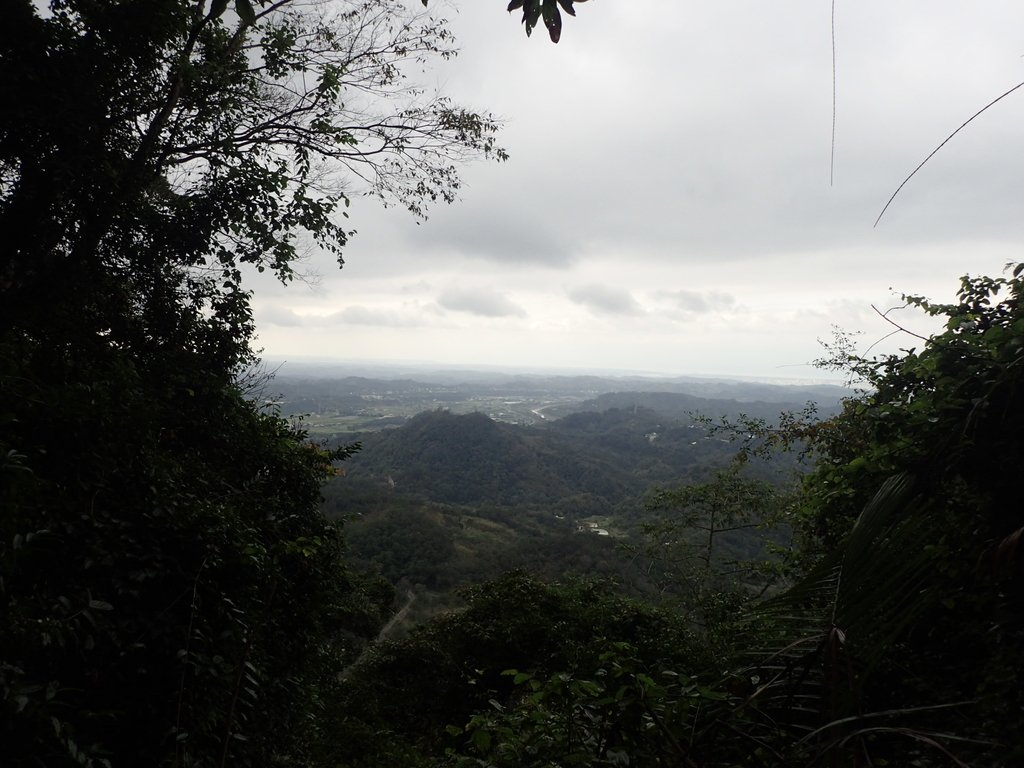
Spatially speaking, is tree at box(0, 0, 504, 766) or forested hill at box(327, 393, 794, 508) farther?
forested hill at box(327, 393, 794, 508)

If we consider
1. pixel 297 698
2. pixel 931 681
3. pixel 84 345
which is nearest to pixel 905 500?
pixel 931 681

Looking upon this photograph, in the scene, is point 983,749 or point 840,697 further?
point 983,749

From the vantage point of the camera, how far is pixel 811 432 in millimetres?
7652

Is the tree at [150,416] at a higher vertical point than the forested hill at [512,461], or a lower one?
higher

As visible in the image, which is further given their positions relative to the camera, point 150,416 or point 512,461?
point 512,461

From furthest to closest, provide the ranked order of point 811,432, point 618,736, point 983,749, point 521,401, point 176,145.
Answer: point 521,401, point 811,432, point 176,145, point 618,736, point 983,749

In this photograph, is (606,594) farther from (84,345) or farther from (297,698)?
(84,345)

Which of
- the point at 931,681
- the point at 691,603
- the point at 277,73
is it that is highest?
the point at 277,73

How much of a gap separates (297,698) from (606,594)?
248 inches

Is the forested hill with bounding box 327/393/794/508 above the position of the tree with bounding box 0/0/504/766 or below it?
below

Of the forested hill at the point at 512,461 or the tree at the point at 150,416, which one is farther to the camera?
the forested hill at the point at 512,461

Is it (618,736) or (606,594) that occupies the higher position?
(618,736)

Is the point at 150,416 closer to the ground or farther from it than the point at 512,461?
farther from it

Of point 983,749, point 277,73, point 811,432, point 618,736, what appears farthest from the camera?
point 811,432
